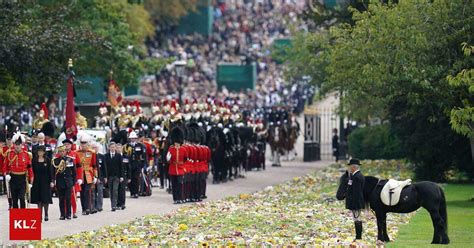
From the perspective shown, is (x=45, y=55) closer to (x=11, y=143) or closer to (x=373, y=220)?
(x=11, y=143)

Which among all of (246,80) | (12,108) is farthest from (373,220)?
(246,80)

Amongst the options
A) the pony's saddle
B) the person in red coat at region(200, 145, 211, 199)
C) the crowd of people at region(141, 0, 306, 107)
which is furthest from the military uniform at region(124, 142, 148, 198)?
the crowd of people at region(141, 0, 306, 107)

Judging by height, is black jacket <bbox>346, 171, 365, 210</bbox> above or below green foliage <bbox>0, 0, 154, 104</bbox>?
below

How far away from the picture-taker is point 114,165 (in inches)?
1459

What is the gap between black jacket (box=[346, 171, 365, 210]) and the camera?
2772cm

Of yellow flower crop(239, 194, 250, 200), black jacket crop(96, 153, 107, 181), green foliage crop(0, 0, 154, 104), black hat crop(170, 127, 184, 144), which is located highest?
green foliage crop(0, 0, 154, 104)

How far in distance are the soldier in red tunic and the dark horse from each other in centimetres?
832

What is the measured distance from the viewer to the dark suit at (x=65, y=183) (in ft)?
111

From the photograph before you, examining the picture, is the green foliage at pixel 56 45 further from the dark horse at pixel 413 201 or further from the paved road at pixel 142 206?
the dark horse at pixel 413 201

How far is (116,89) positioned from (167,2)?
155ft

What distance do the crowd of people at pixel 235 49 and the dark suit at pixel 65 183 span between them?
50771mm

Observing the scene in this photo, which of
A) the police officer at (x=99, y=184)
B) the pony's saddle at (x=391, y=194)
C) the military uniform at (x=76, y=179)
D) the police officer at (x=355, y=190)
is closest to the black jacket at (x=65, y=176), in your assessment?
the military uniform at (x=76, y=179)

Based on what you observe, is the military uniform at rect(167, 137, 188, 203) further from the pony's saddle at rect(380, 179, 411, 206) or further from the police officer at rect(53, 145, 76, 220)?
the pony's saddle at rect(380, 179, 411, 206)

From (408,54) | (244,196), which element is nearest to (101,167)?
(244,196)
